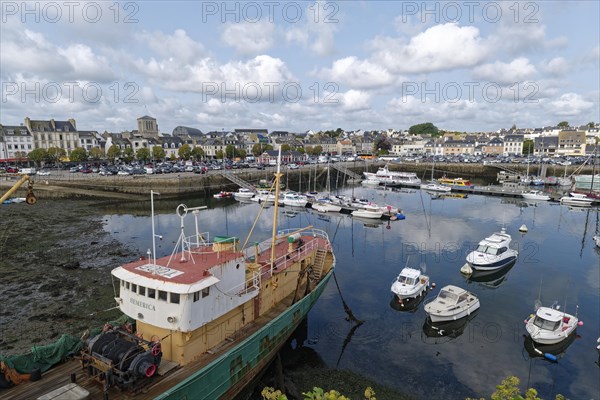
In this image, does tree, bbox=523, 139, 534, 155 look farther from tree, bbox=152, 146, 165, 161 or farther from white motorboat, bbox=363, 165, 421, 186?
tree, bbox=152, 146, 165, 161

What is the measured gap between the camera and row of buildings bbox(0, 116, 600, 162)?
349 ft

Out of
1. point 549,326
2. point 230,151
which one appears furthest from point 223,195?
point 230,151

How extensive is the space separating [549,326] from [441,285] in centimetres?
887

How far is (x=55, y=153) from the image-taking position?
103812mm

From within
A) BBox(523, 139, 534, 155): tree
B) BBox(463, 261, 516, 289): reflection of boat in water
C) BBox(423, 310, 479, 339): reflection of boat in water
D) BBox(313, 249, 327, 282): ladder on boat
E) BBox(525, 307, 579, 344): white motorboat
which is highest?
BBox(523, 139, 534, 155): tree

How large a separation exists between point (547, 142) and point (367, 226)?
14573 centimetres

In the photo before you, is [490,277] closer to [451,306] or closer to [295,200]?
[451,306]

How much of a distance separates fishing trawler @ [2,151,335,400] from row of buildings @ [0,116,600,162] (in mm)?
109008

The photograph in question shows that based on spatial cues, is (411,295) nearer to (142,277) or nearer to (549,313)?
(549,313)

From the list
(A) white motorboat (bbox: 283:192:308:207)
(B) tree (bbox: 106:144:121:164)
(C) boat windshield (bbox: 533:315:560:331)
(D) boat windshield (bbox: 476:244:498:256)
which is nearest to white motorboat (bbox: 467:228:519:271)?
(D) boat windshield (bbox: 476:244:498:256)

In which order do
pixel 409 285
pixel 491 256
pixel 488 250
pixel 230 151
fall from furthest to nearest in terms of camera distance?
pixel 230 151 → pixel 488 250 → pixel 491 256 → pixel 409 285

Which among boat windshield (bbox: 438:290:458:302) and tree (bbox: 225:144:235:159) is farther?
tree (bbox: 225:144:235:159)

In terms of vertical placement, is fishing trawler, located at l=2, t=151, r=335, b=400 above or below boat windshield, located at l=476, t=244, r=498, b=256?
above

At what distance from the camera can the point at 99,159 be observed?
122m
